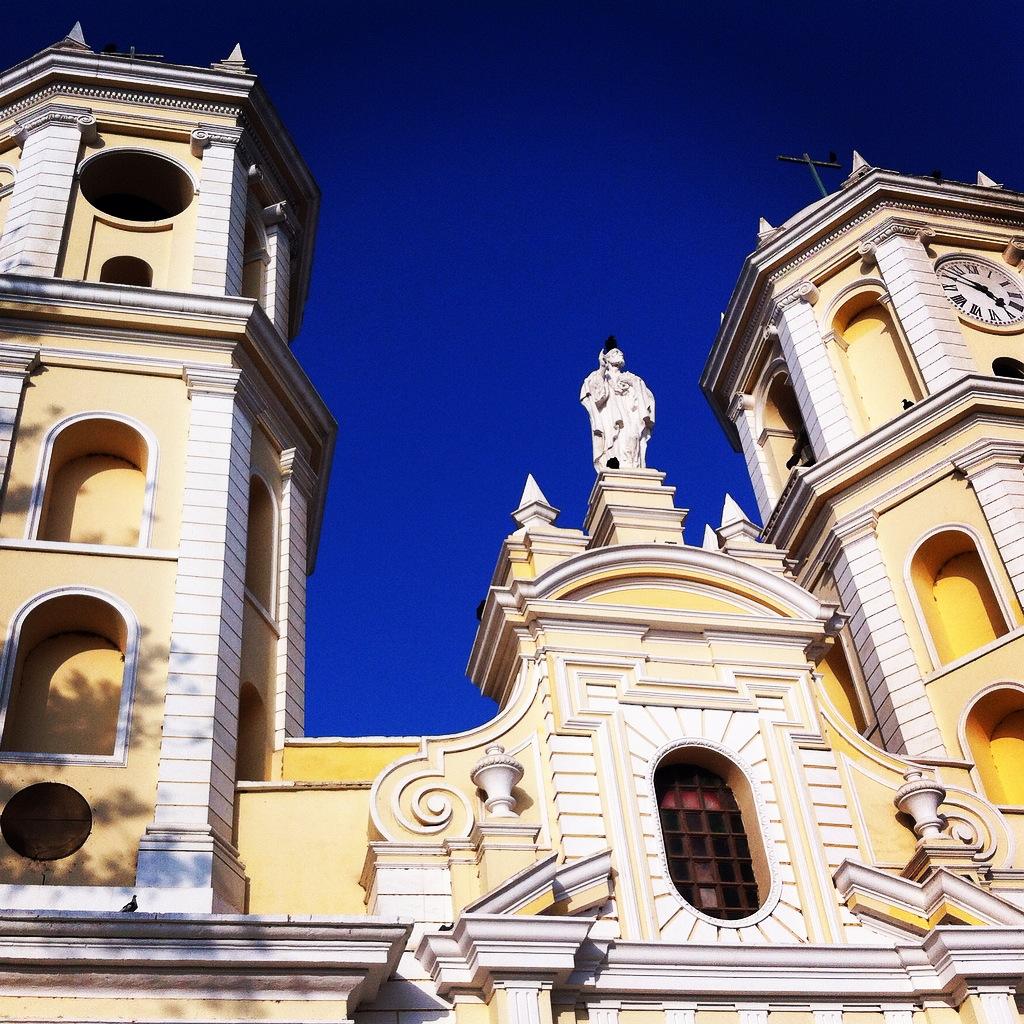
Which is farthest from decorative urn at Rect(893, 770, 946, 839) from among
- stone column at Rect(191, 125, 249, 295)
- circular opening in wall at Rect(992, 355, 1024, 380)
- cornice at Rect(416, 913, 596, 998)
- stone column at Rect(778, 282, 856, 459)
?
stone column at Rect(191, 125, 249, 295)

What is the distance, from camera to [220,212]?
791 inches

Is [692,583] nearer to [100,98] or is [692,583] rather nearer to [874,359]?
[874,359]

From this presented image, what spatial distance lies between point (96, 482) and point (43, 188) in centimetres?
488

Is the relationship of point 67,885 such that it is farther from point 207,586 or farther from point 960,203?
point 960,203

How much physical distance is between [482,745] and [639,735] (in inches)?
68.9

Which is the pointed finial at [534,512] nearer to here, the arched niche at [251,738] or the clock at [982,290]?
the arched niche at [251,738]

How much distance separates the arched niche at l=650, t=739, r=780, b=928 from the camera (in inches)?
584

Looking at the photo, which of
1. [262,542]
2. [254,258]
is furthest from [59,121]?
→ [262,542]

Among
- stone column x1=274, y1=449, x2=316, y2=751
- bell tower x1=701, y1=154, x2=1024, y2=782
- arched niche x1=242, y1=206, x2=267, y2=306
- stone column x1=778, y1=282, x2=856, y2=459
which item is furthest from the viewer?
stone column x1=778, y1=282, x2=856, y2=459

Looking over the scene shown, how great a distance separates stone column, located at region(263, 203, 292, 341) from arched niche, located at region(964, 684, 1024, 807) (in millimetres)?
11028

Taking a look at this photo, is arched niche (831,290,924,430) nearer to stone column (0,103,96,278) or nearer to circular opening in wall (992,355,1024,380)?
circular opening in wall (992,355,1024,380)

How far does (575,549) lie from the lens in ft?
58.1

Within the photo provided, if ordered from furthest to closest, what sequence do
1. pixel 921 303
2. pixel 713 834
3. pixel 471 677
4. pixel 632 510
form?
pixel 921 303, pixel 632 510, pixel 471 677, pixel 713 834

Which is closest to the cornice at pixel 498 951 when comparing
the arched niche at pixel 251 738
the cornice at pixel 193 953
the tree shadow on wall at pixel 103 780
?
the cornice at pixel 193 953
